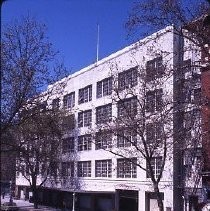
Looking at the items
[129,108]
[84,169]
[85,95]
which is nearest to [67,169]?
[84,169]

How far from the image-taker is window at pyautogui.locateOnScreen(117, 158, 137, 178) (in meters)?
47.9

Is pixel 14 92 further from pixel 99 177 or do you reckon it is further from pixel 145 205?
pixel 99 177

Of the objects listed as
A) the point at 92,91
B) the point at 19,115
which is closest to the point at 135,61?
the point at 92,91

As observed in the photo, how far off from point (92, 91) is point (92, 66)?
3176 millimetres

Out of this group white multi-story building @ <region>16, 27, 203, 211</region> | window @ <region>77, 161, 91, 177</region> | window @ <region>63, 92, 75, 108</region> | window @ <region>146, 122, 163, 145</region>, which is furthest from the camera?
window @ <region>63, 92, 75, 108</region>

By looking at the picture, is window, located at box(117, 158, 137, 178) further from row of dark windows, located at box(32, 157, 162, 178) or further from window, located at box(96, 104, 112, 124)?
window, located at box(96, 104, 112, 124)

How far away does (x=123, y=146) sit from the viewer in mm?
49250

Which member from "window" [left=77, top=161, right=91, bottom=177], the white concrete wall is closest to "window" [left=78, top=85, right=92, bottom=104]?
the white concrete wall

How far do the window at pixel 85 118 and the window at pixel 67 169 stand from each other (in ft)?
18.6

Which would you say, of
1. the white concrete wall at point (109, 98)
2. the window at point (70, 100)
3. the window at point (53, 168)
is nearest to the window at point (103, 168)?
the white concrete wall at point (109, 98)

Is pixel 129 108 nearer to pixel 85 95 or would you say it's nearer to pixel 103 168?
pixel 103 168

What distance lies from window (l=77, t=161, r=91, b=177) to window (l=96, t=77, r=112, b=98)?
843 centimetres

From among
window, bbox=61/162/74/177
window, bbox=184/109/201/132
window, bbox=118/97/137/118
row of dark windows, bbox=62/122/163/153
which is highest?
window, bbox=118/97/137/118

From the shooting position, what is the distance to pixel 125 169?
162ft
